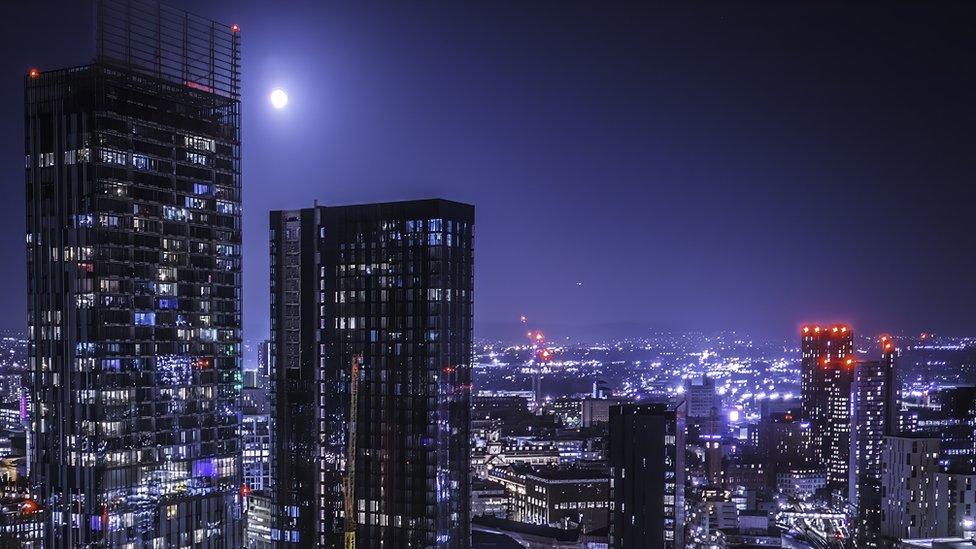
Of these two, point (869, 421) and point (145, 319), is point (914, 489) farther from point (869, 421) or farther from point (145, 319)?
point (145, 319)

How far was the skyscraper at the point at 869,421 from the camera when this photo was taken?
261 feet

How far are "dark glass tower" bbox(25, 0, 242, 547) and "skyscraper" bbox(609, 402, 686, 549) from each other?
1758 cm

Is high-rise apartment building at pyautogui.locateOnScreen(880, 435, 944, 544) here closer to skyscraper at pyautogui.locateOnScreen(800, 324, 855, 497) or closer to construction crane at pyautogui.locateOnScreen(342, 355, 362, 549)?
construction crane at pyautogui.locateOnScreen(342, 355, 362, 549)

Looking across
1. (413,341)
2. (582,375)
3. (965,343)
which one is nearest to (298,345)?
(413,341)

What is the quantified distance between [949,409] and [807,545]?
99.4ft

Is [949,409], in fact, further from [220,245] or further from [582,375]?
[582,375]

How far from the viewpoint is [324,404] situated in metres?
49.4

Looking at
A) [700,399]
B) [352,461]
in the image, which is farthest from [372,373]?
[700,399]

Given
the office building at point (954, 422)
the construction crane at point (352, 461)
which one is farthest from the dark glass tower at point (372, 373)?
the office building at point (954, 422)

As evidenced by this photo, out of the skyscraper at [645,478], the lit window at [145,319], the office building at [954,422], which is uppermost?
the lit window at [145,319]

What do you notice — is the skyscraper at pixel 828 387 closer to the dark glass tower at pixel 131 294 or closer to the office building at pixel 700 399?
the office building at pixel 700 399

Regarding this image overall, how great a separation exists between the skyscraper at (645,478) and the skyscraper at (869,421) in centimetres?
3424

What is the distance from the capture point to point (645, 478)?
4581 centimetres

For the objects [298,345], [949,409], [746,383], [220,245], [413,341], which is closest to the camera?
[220,245]
